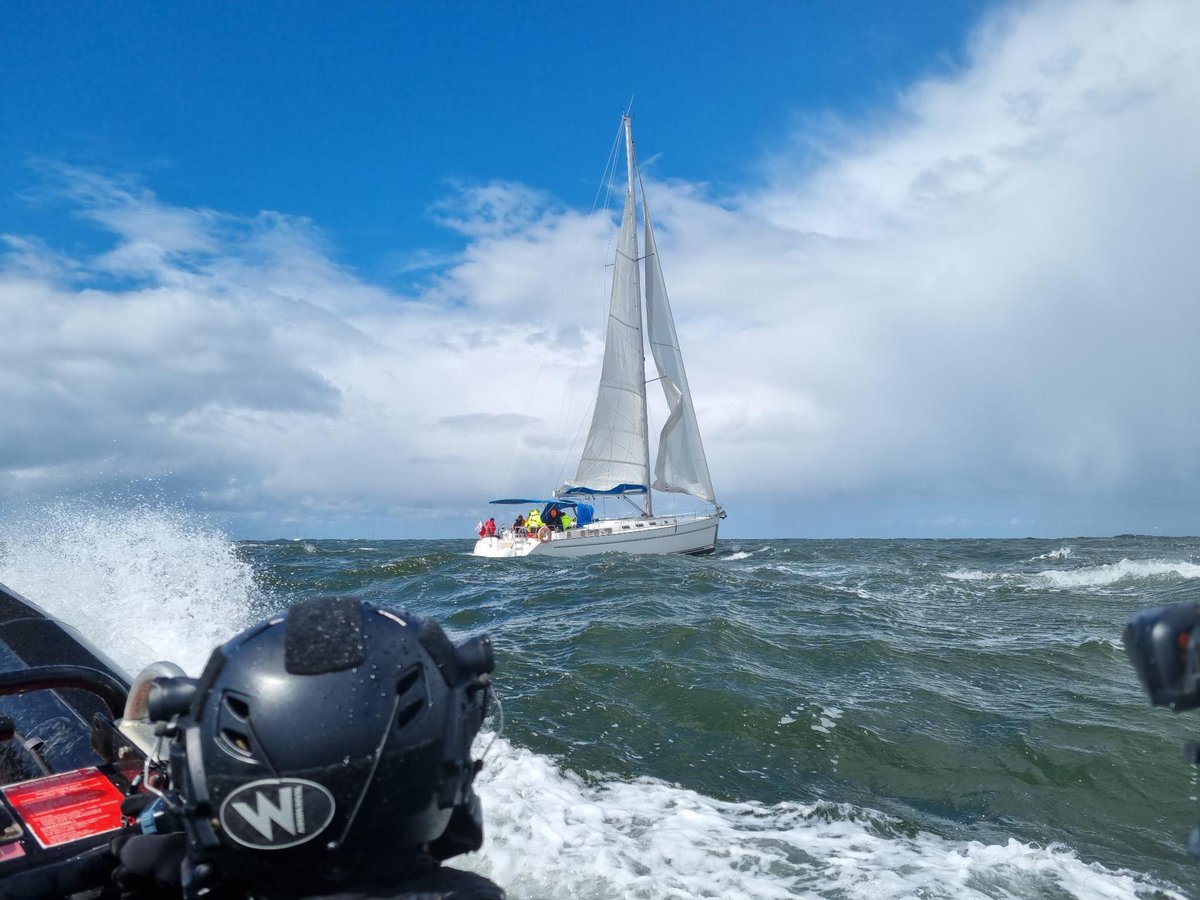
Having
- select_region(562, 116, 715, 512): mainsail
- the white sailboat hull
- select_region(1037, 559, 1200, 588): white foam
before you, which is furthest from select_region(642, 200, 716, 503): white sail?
select_region(1037, 559, 1200, 588): white foam

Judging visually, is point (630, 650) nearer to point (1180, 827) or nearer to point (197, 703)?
point (1180, 827)

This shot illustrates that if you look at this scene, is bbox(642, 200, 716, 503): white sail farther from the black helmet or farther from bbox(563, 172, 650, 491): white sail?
the black helmet

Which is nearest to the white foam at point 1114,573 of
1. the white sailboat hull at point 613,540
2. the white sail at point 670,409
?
the white sailboat hull at point 613,540

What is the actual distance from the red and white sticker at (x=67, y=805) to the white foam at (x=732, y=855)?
1447 mm

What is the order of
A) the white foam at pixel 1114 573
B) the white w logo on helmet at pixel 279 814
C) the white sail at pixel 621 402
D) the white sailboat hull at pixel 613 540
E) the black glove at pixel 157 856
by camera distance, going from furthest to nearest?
1. the white sail at pixel 621 402
2. the white sailboat hull at pixel 613 540
3. the white foam at pixel 1114 573
4. the black glove at pixel 157 856
5. the white w logo on helmet at pixel 279 814

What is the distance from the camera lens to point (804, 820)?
4316 millimetres

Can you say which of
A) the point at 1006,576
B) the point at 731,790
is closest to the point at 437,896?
the point at 731,790

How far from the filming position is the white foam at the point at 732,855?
11.5ft

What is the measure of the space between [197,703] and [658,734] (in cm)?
456

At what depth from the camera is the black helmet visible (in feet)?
4.99

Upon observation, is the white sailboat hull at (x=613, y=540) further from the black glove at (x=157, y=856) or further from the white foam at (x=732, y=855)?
the black glove at (x=157, y=856)

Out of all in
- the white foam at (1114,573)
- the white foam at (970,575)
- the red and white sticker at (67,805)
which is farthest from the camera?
the white foam at (970,575)

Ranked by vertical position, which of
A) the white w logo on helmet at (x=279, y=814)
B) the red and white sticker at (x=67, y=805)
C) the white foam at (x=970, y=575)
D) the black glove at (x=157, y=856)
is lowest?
the white foam at (x=970, y=575)

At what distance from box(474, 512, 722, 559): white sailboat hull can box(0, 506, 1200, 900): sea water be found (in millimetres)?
13969
